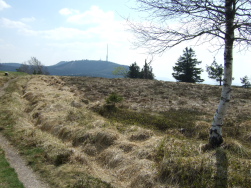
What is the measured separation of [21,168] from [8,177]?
2.18 ft

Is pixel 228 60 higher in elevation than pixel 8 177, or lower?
higher

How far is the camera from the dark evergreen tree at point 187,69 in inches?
1822

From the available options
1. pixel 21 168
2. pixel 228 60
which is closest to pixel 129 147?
pixel 21 168

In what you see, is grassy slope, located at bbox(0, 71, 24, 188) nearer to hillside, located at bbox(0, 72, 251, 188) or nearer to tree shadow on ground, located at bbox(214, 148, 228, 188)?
hillside, located at bbox(0, 72, 251, 188)

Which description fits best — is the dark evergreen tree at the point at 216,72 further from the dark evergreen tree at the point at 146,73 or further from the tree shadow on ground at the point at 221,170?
the tree shadow on ground at the point at 221,170

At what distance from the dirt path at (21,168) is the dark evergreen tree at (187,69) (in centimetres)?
4311

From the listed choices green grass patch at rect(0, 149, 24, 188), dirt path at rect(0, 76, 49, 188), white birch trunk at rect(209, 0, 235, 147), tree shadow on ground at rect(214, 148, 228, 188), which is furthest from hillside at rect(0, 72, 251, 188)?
white birch trunk at rect(209, 0, 235, 147)

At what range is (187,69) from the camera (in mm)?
46312

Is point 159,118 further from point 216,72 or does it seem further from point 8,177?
point 216,72

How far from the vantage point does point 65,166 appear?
6098 millimetres

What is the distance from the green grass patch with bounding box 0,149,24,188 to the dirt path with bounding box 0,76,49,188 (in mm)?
122

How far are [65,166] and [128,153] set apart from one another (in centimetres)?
200

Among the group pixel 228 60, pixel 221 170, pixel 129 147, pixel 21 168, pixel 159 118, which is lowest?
pixel 21 168

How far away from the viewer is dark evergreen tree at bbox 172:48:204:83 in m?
46.3
